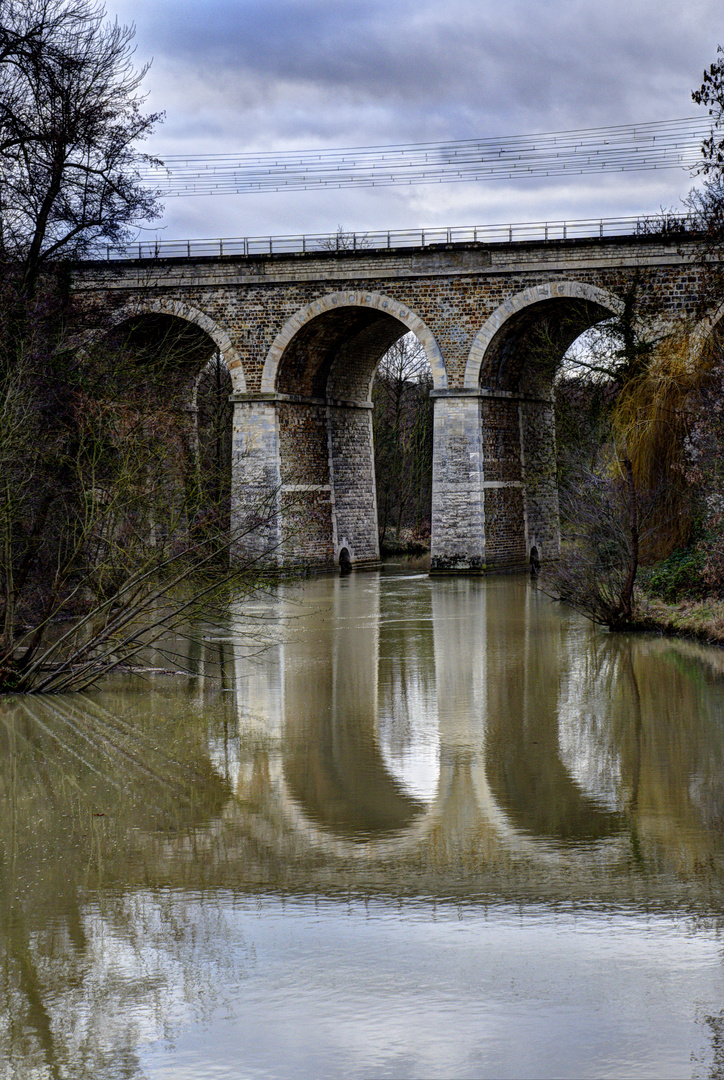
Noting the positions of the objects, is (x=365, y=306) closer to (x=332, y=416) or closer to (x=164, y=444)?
(x=332, y=416)

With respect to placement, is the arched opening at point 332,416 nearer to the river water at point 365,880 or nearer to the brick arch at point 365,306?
the brick arch at point 365,306

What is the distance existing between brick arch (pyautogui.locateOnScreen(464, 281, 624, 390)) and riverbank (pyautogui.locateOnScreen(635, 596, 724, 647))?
33.8 feet

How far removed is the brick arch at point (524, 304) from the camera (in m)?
27.3

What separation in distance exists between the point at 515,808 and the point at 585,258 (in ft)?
66.7

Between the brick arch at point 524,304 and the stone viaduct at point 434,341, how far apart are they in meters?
0.03

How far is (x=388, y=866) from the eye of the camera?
24.8 ft

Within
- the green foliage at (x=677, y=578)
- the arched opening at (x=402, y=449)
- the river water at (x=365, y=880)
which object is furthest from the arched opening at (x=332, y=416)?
the river water at (x=365, y=880)

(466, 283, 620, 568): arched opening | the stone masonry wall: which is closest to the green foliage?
(466, 283, 620, 568): arched opening

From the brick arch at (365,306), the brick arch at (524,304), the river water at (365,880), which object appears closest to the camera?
the river water at (365,880)

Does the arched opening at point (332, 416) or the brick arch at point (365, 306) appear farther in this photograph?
the arched opening at point (332, 416)

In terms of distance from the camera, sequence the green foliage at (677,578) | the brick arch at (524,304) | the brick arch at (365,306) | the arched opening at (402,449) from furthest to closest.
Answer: the arched opening at (402,449) → the brick arch at (365,306) → the brick arch at (524,304) → the green foliage at (677,578)

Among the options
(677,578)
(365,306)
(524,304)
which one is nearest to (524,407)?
(524,304)

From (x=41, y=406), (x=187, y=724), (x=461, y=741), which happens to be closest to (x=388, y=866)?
(x=461, y=741)

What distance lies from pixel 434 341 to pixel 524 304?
219 cm
